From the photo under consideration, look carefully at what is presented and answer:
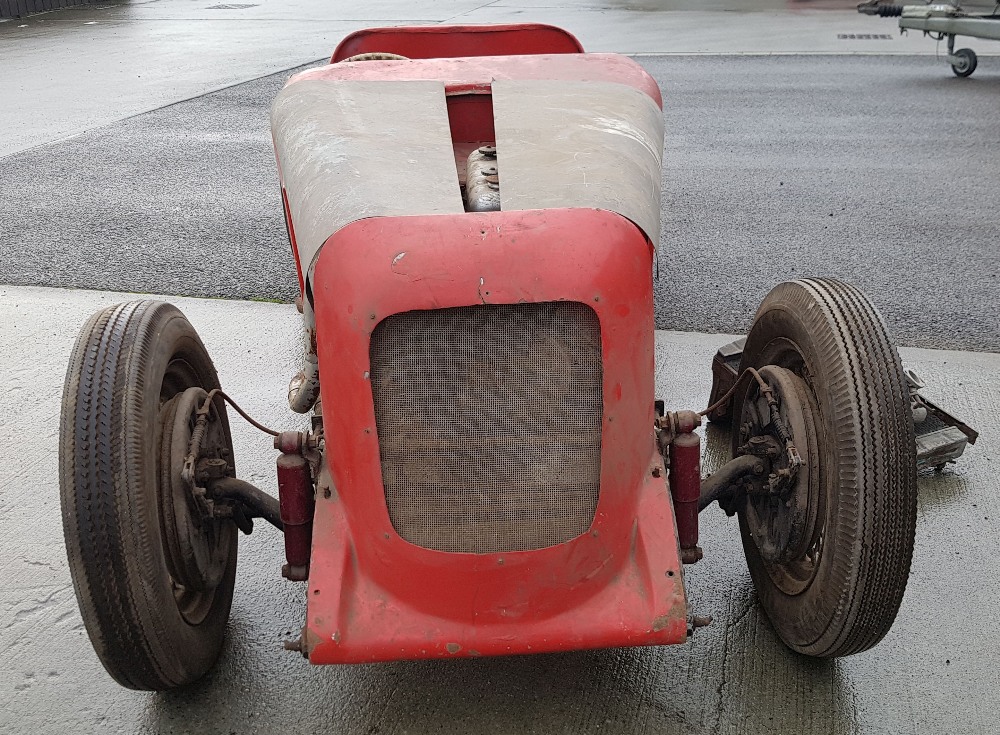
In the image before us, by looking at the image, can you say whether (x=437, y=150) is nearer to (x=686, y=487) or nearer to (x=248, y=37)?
(x=686, y=487)

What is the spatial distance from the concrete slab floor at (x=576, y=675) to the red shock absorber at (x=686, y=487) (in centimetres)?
36

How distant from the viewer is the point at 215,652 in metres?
2.65

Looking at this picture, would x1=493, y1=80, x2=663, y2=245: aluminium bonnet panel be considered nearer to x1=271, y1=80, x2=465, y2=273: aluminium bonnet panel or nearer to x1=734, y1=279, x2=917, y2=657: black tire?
x1=271, y1=80, x2=465, y2=273: aluminium bonnet panel

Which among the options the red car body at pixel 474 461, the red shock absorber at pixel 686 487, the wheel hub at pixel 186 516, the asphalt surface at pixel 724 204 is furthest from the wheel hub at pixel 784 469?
the asphalt surface at pixel 724 204

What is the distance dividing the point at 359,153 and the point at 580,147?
581mm

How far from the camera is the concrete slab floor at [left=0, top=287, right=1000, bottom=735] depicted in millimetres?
2512

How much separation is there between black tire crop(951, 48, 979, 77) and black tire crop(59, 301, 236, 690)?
1010 cm

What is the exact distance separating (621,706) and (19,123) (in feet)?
28.5

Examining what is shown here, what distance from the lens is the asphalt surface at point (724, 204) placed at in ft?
16.9

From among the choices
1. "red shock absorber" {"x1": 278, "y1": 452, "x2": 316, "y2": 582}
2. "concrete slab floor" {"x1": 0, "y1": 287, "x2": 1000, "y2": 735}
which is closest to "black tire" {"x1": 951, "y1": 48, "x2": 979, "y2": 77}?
"concrete slab floor" {"x1": 0, "y1": 287, "x2": 1000, "y2": 735}

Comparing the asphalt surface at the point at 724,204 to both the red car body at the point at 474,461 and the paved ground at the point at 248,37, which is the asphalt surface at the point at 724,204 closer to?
the paved ground at the point at 248,37

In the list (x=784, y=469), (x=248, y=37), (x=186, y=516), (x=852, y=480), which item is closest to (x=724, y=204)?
(x=784, y=469)

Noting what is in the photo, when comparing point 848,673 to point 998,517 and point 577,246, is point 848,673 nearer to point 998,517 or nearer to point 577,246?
point 998,517

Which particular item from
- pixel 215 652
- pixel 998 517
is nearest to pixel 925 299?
pixel 998 517
